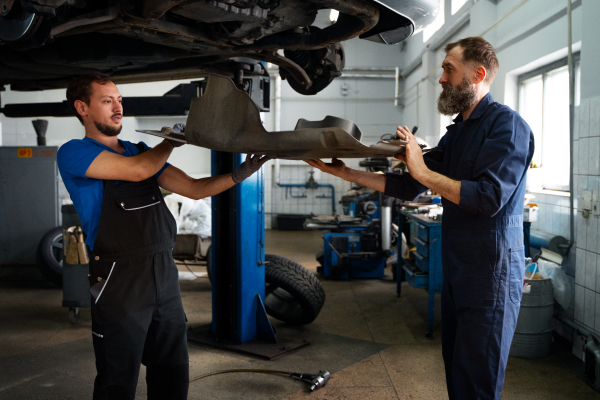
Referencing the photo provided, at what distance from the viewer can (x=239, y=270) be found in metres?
2.97

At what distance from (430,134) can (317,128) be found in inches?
247

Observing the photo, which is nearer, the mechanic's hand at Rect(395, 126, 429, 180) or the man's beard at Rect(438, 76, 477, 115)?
the mechanic's hand at Rect(395, 126, 429, 180)

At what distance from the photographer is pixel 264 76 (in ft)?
9.84

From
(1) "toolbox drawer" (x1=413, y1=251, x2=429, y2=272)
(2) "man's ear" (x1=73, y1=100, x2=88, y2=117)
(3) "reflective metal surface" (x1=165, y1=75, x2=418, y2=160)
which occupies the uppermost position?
(2) "man's ear" (x1=73, y1=100, x2=88, y2=117)

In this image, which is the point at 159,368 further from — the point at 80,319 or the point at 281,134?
the point at 80,319

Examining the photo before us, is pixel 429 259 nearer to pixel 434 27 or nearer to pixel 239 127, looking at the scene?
pixel 239 127

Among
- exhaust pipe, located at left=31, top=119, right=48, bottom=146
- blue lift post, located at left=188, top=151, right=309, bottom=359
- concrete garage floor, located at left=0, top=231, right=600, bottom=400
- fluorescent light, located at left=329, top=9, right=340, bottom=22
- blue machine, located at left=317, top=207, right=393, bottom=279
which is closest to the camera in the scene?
fluorescent light, located at left=329, top=9, right=340, bottom=22

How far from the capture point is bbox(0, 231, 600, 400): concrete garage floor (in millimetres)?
2412

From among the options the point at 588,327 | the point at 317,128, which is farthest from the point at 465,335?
the point at 588,327

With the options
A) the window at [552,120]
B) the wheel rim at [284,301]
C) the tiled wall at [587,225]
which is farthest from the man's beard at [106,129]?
the window at [552,120]

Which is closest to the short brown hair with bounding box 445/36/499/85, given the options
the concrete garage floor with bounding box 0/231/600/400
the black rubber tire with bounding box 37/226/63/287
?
the concrete garage floor with bounding box 0/231/600/400

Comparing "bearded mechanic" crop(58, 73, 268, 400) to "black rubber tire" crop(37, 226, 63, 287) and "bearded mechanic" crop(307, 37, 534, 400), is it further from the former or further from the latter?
"black rubber tire" crop(37, 226, 63, 287)

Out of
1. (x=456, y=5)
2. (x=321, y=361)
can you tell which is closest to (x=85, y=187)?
(x=321, y=361)

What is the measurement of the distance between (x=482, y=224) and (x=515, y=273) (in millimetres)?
185
